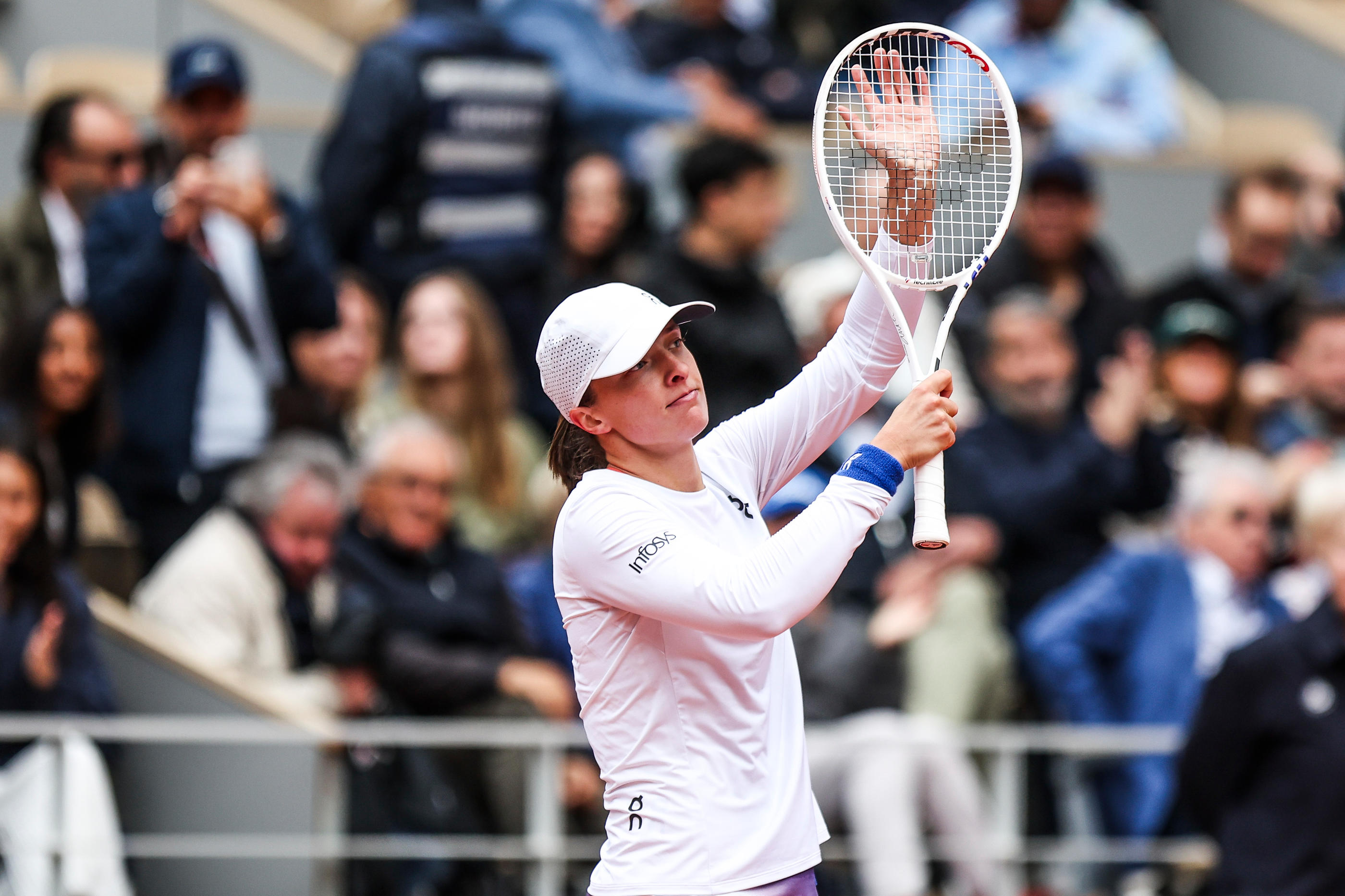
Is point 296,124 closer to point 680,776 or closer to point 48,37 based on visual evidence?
point 48,37

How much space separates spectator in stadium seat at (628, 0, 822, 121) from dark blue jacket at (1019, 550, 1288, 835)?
370 cm

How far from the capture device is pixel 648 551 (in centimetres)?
335

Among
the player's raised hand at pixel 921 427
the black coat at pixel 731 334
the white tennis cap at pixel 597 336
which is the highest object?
the black coat at pixel 731 334

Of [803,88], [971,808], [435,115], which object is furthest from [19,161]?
[971,808]

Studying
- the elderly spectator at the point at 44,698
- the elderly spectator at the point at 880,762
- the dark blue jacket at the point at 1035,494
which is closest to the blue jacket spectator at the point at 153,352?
the elderly spectator at the point at 44,698

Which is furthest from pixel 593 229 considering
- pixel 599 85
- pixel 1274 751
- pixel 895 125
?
pixel 895 125

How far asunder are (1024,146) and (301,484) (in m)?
4.00

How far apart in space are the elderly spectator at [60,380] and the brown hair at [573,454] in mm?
3000

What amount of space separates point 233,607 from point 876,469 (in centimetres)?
350

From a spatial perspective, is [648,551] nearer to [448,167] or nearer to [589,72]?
[448,167]

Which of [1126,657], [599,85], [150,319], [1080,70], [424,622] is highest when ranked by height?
[1080,70]

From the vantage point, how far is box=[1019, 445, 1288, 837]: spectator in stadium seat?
6598 millimetres

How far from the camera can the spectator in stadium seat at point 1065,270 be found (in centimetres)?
802

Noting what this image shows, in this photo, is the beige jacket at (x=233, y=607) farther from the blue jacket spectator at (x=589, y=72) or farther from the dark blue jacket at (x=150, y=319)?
the blue jacket spectator at (x=589, y=72)
